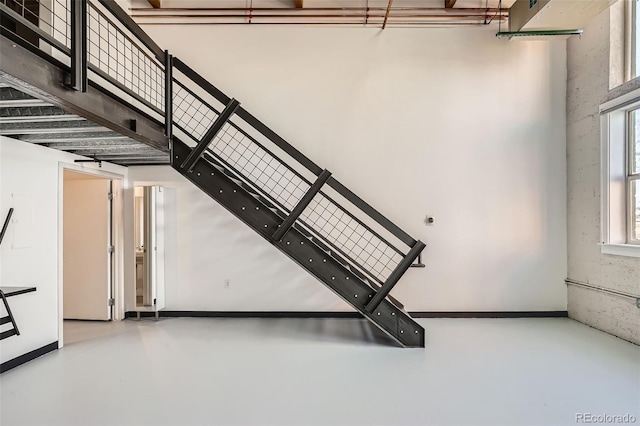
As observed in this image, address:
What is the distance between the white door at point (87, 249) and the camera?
491cm

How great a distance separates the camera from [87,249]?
493cm

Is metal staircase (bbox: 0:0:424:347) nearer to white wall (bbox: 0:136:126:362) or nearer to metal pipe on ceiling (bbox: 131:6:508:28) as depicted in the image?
metal pipe on ceiling (bbox: 131:6:508:28)

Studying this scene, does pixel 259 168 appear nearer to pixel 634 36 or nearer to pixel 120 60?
pixel 120 60

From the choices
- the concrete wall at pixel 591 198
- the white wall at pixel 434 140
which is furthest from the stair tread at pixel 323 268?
the concrete wall at pixel 591 198

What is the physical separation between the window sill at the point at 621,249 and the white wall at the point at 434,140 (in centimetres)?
67

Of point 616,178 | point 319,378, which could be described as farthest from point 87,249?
point 616,178

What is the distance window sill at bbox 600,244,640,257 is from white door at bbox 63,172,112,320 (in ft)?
22.0

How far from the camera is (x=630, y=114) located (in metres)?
4.30

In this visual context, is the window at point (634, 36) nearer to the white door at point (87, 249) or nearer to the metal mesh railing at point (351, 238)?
the metal mesh railing at point (351, 238)

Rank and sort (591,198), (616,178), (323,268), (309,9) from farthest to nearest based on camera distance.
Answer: (309,9)
(591,198)
(616,178)
(323,268)

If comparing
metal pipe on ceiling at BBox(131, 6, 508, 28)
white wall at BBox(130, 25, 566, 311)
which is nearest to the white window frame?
white wall at BBox(130, 25, 566, 311)

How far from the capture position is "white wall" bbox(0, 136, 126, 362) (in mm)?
3315

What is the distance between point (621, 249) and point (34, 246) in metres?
6.69

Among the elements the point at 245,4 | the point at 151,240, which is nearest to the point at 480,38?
the point at 245,4
